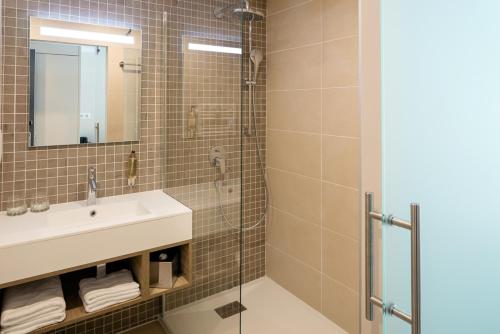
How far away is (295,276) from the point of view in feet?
8.61

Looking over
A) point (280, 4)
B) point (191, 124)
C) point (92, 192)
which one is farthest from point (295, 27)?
point (92, 192)

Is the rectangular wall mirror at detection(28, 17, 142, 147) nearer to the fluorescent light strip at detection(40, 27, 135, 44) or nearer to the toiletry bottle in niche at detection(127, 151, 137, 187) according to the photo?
the fluorescent light strip at detection(40, 27, 135, 44)

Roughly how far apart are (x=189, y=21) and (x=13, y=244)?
54.4 inches

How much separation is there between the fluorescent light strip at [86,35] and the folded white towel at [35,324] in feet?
4.77

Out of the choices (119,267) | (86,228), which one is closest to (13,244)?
(86,228)

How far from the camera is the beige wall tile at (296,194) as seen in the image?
94.2 inches

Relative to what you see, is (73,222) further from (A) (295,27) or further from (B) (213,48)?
(A) (295,27)

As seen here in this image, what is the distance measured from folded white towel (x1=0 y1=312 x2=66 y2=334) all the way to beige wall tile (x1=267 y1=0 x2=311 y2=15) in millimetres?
2412

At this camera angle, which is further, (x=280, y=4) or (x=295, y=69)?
(x=280, y=4)

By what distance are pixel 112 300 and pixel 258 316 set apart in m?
1.13

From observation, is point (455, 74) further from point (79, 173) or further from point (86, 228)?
point (79, 173)

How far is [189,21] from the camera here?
184cm

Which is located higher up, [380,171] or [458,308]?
[380,171]

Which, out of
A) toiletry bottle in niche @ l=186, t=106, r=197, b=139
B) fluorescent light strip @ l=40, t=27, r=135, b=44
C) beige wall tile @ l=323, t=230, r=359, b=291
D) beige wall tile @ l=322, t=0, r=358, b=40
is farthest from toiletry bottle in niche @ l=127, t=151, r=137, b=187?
beige wall tile @ l=322, t=0, r=358, b=40
